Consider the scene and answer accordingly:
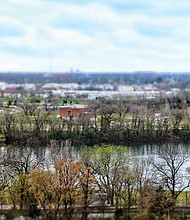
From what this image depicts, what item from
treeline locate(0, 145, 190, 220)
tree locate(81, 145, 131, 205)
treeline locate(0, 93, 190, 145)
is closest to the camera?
treeline locate(0, 145, 190, 220)

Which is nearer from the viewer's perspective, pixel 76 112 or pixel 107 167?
pixel 107 167

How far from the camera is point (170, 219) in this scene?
857cm

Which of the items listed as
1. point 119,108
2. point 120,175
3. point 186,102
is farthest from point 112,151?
point 186,102

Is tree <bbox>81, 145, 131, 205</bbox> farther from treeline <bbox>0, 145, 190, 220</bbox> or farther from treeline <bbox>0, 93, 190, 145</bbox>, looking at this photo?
treeline <bbox>0, 93, 190, 145</bbox>

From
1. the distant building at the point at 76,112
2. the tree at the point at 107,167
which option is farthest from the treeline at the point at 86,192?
the distant building at the point at 76,112

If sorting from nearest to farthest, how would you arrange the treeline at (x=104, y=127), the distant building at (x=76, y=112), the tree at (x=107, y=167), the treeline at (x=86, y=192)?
the treeline at (x=86, y=192) < the tree at (x=107, y=167) < the treeline at (x=104, y=127) < the distant building at (x=76, y=112)

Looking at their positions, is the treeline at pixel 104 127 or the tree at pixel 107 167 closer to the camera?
the tree at pixel 107 167

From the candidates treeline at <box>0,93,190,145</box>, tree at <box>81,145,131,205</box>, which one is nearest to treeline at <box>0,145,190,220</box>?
tree at <box>81,145,131,205</box>

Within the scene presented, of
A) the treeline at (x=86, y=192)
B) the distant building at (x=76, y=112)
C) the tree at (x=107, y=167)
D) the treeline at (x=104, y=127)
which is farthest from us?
the distant building at (x=76, y=112)

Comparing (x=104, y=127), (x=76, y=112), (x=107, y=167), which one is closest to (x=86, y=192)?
(x=107, y=167)

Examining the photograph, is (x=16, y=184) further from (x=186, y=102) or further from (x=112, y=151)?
(x=186, y=102)

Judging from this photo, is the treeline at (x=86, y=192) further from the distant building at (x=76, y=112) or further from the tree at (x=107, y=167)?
the distant building at (x=76, y=112)

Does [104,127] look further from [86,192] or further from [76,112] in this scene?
[86,192]

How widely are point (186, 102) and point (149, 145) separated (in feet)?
33.3
